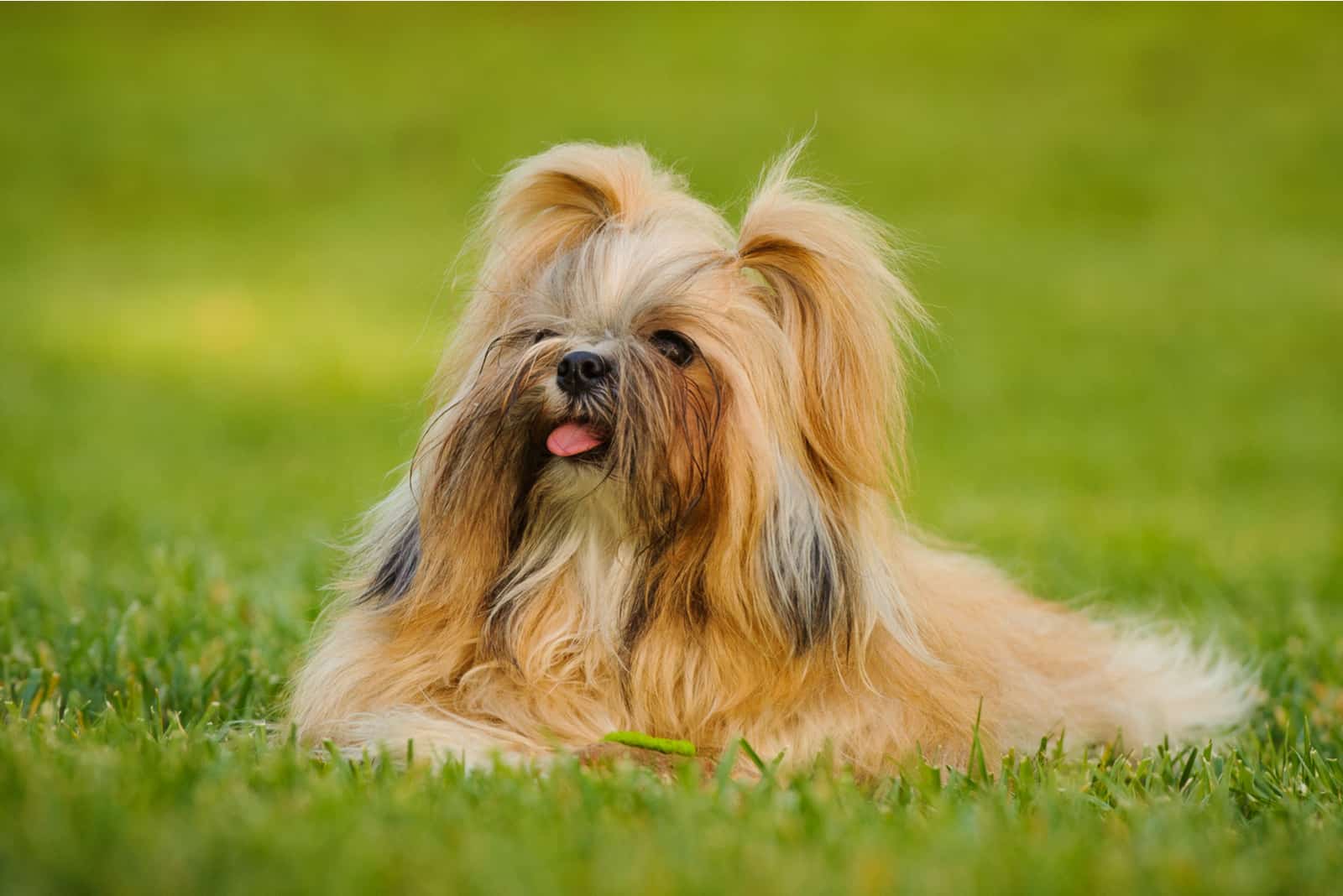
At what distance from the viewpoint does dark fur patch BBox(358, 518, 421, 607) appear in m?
3.33

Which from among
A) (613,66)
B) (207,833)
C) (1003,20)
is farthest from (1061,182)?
(207,833)

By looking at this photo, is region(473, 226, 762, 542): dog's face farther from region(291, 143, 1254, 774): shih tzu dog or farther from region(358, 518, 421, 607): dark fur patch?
region(358, 518, 421, 607): dark fur patch

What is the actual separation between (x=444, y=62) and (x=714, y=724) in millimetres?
24228

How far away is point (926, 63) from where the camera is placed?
24.7 metres

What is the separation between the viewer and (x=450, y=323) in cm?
376

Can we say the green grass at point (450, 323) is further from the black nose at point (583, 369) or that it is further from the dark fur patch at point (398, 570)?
the black nose at point (583, 369)

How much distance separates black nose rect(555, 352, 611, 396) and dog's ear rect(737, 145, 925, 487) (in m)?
0.49

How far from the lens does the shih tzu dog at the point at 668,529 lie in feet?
10.2

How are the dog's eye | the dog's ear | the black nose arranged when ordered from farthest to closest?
the dog's ear < the dog's eye < the black nose

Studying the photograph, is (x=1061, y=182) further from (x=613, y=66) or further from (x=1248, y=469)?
(x=1248, y=469)

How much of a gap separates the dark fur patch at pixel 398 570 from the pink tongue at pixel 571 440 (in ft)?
1.54

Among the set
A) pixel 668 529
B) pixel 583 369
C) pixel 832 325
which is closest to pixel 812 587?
pixel 668 529

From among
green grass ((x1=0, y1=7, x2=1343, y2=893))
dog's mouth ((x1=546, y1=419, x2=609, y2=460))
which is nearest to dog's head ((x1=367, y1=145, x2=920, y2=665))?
dog's mouth ((x1=546, y1=419, x2=609, y2=460))

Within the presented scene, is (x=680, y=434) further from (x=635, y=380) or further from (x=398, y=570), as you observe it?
(x=398, y=570)
